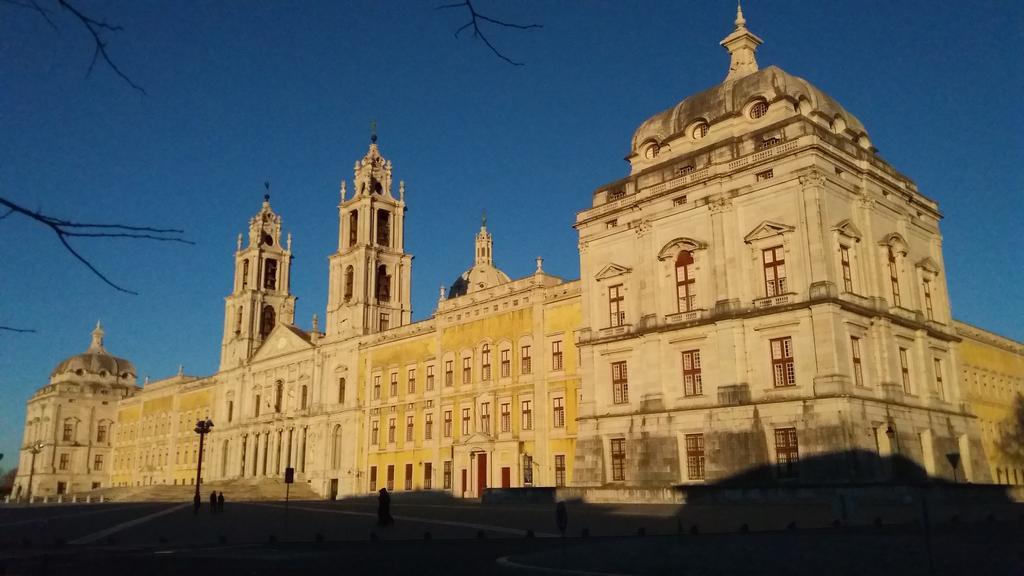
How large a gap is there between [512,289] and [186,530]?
2343cm

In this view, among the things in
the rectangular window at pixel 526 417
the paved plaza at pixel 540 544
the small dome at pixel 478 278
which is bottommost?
the paved plaza at pixel 540 544

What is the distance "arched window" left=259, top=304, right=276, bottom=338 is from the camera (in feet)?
252

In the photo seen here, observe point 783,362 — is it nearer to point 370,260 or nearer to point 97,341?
point 370,260

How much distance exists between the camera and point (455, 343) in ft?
164

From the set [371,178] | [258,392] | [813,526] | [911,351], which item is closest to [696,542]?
[813,526]

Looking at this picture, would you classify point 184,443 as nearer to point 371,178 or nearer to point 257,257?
point 257,257

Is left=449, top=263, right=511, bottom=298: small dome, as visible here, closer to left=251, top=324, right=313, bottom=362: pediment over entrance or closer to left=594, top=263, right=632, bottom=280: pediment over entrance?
left=251, top=324, right=313, bottom=362: pediment over entrance

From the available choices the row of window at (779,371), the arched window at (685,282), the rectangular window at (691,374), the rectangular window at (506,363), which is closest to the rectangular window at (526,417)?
the rectangular window at (506,363)

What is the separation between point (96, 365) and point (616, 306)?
84.0 meters

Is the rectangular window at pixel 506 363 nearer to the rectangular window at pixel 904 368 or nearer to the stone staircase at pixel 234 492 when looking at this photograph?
the stone staircase at pixel 234 492

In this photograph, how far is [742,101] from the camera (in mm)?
34938

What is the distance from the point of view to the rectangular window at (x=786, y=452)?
94.1 ft

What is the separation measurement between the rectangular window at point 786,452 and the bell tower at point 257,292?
54.4 meters

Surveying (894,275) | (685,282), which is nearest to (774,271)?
(685,282)
